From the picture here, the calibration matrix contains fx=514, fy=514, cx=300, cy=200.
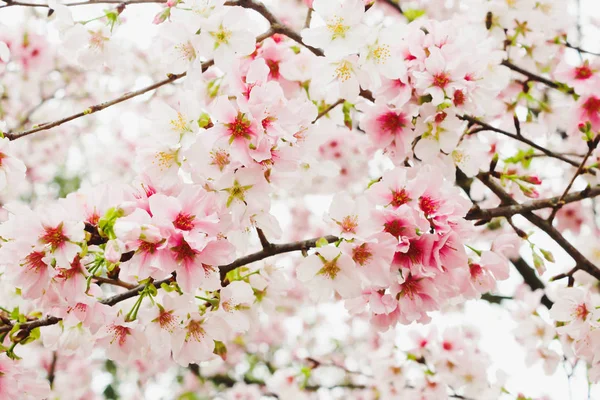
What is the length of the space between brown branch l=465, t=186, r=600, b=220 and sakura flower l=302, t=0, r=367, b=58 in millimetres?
650

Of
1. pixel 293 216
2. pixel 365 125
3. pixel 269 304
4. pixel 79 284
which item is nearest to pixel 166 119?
pixel 79 284

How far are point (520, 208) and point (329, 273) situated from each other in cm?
75

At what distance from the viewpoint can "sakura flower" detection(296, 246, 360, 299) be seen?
1339mm

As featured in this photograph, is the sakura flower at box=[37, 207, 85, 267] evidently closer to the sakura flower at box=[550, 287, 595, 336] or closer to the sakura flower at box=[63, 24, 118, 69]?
the sakura flower at box=[63, 24, 118, 69]

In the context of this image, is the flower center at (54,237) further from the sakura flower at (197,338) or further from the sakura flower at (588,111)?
the sakura flower at (588,111)

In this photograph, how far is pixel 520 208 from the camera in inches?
67.9

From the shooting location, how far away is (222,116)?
4.25 feet

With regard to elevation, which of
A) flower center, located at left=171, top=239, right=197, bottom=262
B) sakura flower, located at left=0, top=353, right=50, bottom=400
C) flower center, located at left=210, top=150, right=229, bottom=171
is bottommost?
sakura flower, located at left=0, top=353, right=50, bottom=400

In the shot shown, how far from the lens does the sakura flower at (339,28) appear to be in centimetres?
145

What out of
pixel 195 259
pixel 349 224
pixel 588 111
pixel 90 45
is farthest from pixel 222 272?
pixel 588 111

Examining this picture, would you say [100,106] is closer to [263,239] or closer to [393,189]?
[263,239]

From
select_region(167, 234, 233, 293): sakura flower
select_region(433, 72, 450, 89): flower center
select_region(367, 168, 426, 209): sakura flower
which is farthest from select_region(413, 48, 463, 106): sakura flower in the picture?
select_region(167, 234, 233, 293): sakura flower

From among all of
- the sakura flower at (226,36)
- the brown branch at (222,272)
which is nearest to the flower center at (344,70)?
the sakura flower at (226,36)

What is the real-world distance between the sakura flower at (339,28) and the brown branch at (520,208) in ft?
2.13
